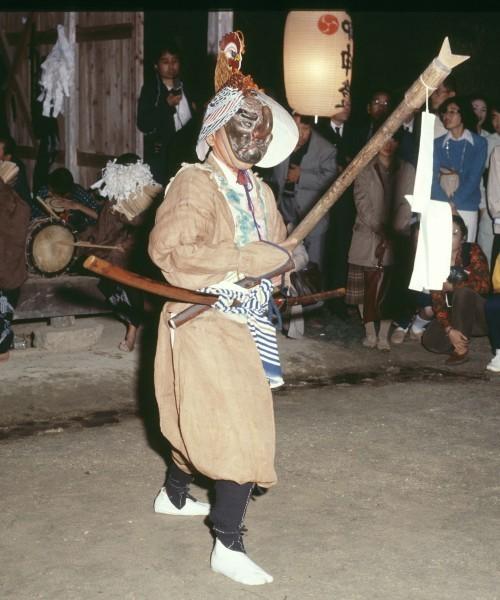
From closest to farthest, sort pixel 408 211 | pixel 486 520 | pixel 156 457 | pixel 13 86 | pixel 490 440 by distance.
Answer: pixel 486 520 < pixel 156 457 < pixel 490 440 < pixel 408 211 < pixel 13 86

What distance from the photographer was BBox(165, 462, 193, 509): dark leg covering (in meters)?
4.27

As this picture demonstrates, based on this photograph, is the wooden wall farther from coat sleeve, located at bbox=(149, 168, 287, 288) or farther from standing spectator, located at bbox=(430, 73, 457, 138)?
coat sleeve, located at bbox=(149, 168, 287, 288)

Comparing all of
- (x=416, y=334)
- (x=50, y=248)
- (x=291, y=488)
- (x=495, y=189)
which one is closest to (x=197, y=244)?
(x=291, y=488)

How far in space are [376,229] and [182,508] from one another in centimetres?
452

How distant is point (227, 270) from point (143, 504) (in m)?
1.53

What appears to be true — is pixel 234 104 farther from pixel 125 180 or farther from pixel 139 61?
pixel 139 61

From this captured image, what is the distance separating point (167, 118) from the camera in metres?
8.88

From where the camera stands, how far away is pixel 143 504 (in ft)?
15.0

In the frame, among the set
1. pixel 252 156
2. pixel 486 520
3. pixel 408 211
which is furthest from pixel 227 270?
pixel 408 211

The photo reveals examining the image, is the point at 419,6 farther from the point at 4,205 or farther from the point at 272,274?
the point at 272,274

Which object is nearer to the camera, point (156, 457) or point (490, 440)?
point (156, 457)

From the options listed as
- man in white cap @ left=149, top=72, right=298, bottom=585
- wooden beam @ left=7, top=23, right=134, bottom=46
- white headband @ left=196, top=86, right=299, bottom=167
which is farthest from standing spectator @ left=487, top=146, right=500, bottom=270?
man in white cap @ left=149, top=72, right=298, bottom=585

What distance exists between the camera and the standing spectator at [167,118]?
28.7 ft

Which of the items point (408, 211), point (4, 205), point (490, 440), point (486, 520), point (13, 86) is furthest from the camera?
point (13, 86)
